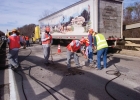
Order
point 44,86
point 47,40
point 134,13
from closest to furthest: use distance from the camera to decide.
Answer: point 44,86 → point 47,40 → point 134,13

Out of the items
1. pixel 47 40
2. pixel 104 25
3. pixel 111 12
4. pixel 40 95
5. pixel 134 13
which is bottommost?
pixel 40 95

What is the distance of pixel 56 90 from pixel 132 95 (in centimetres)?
203

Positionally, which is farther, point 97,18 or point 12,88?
point 97,18

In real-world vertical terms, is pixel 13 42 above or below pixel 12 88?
above

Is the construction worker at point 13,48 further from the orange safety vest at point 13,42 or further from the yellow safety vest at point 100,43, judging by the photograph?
the yellow safety vest at point 100,43

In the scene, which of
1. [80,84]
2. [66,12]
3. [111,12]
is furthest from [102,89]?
[66,12]

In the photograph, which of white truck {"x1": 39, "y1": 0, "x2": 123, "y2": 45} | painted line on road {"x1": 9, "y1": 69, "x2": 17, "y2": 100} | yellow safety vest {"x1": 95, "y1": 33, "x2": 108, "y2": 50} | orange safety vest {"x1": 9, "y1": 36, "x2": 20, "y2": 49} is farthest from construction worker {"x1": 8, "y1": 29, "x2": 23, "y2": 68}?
white truck {"x1": 39, "y1": 0, "x2": 123, "y2": 45}

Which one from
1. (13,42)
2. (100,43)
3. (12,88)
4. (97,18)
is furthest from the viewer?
(97,18)

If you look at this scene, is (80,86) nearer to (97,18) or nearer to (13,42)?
(13,42)

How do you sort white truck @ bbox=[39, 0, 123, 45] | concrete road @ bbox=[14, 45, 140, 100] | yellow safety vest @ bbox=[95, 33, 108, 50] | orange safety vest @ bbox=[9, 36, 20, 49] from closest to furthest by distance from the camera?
concrete road @ bbox=[14, 45, 140, 100], yellow safety vest @ bbox=[95, 33, 108, 50], orange safety vest @ bbox=[9, 36, 20, 49], white truck @ bbox=[39, 0, 123, 45]

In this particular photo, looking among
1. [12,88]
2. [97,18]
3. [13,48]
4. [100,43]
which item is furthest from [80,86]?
[97,18]

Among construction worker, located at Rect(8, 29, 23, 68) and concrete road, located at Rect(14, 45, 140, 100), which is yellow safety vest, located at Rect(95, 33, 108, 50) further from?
construction worker, located at Rect(8, 29, 23, 68)

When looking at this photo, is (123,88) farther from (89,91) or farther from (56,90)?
(56,90)

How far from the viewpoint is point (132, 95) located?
173 inches
